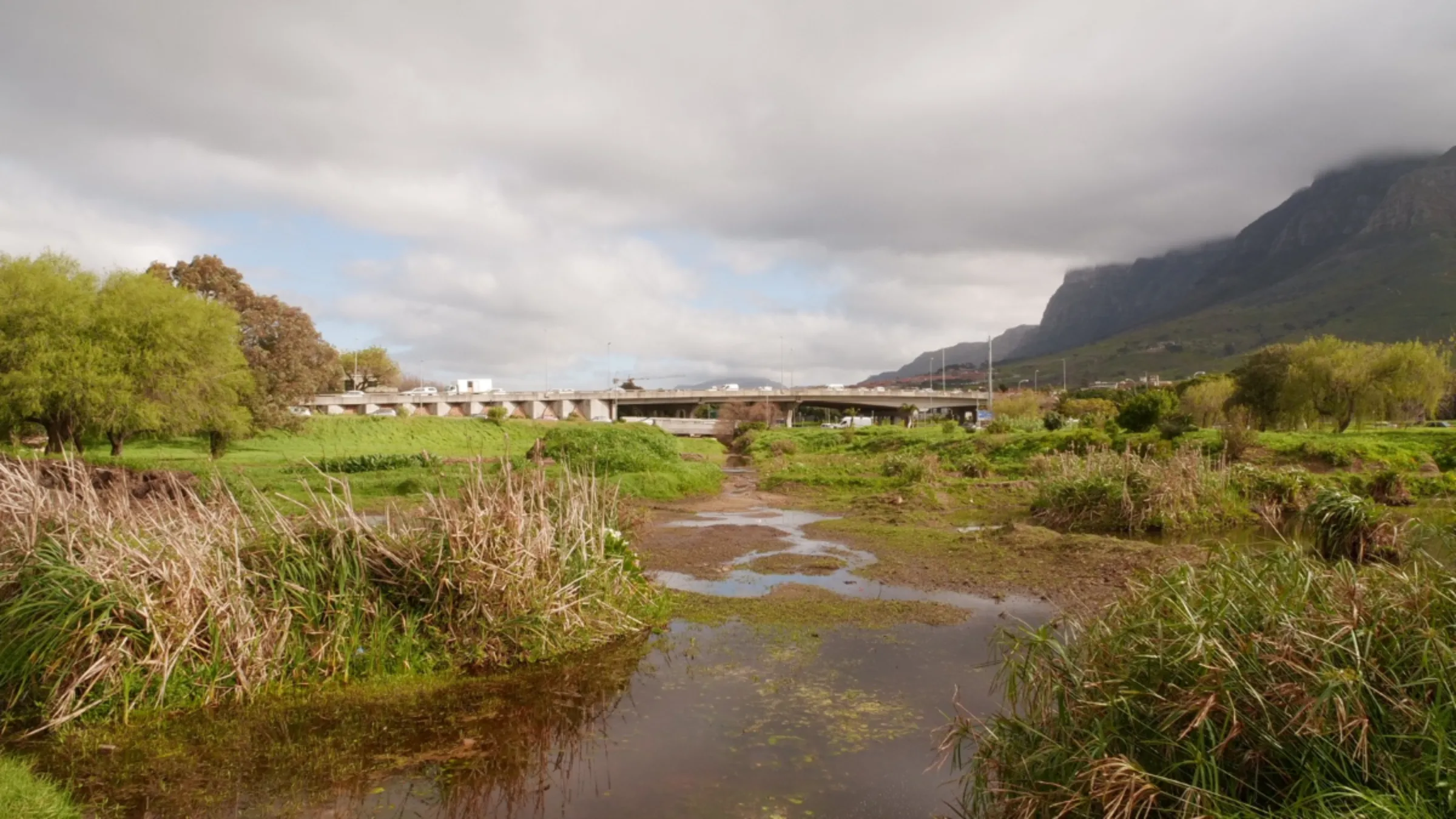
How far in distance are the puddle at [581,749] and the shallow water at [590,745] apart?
2 cm

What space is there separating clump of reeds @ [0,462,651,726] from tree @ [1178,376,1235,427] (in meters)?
56.0

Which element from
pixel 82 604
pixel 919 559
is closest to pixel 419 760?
pixel 82 604

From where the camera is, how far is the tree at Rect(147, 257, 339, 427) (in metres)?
37.9

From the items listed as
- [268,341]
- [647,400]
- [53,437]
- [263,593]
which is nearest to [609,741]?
A: [263,593]

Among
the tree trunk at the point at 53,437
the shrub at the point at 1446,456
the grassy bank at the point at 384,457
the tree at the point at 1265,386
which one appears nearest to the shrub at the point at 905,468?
the grassy bank at the point at 384,457

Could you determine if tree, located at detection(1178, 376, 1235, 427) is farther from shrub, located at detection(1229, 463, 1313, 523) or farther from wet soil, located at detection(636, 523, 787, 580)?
wet soil, located at detection(636, 523, 787, 580)

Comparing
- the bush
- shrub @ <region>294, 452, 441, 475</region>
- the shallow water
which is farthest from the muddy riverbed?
shrub @ <region>294, 452, 441, 475</region>

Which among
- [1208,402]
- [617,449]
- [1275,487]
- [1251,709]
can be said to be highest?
[1208,402]

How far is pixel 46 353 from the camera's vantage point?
88.2 ft

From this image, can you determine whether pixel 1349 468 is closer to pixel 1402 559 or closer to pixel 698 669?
pixel 1402 559

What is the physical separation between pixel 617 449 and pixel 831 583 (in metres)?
16.7

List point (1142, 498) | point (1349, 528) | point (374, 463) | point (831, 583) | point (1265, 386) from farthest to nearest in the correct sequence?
1. point (1265, 386)
2. point (374, 463)
3. point (1142, 498)
4. point (1349, 528)
5. point (831, 583)

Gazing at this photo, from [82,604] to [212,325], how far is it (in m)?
28.1

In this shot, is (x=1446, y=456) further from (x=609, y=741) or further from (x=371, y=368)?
(x=371, y=368)
